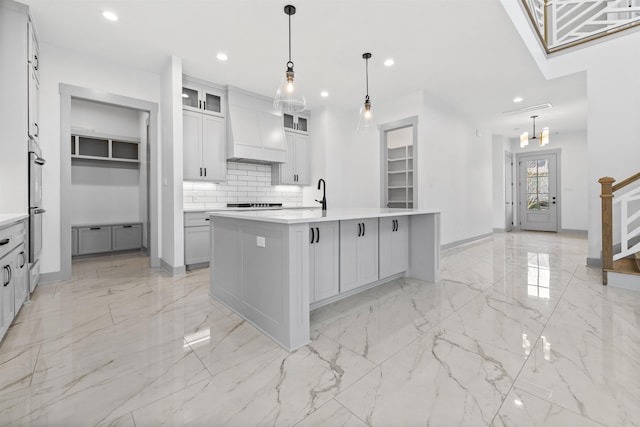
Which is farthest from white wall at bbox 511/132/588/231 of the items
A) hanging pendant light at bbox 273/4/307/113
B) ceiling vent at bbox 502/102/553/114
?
hanging pendant light at bbox 273/4/307/113

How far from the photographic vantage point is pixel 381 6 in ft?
9.45

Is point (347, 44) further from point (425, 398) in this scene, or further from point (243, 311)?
point (425, 398)

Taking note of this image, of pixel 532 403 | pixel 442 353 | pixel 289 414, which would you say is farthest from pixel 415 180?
pixel 289 414

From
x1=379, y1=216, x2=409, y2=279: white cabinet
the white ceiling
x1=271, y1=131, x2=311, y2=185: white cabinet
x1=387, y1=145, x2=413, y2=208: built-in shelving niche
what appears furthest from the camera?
x1=271, y1=131, x2=311, y2=185: white cabinet

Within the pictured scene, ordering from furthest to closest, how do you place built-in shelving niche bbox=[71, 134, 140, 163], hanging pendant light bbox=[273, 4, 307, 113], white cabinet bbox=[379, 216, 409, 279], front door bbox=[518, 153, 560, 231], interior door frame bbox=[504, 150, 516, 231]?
interior door frame bbox=[504, 150, 516, 231]
front door bbox=[518, 153, 560, 231]
built-in shelving niche bbox=[71, 134, 140, 163]
white cabinet bbox=[379, 216, 409, 279]
hanging pendant light bbox=[273, 4, 307, 113]

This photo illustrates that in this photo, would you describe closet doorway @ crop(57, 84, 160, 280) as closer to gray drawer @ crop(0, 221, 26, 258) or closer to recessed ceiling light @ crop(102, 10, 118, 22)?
recessed ceiling light @ crop(102, 10, 118, 22)

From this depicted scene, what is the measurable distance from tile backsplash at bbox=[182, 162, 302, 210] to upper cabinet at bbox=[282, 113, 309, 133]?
0.93m

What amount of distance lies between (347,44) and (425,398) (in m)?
3.70

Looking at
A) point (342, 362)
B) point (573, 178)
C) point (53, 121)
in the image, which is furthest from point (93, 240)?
point (573, 178)

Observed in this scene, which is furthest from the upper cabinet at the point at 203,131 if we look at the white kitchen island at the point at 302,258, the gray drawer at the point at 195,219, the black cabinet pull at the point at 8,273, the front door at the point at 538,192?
the front door at the point at 538,192

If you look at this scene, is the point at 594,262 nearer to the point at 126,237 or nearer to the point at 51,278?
the point at 51,278

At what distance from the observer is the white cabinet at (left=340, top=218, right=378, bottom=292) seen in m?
2.60

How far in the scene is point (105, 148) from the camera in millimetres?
5395

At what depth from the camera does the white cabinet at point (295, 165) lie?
559 centimetres
